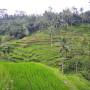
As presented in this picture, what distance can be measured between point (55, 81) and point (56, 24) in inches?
5089

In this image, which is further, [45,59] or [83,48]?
[83,48]

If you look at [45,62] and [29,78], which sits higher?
[29,78]

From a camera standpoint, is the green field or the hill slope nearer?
the hill slope

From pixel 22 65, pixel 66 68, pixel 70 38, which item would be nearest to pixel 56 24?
pixel 70 38

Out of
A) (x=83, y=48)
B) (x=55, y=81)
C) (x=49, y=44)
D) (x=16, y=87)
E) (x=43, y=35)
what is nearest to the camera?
(x=16, y=87)

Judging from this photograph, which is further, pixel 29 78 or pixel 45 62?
pixel 45 62

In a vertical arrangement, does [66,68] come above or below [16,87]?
below

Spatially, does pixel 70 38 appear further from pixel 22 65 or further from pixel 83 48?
pixel 22 65

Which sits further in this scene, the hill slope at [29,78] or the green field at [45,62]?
the green field at [45,62]

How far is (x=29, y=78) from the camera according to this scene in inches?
842

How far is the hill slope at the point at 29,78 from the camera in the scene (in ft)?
67.1

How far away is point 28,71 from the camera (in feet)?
71.8

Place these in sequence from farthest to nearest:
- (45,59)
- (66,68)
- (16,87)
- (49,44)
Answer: (49,44) < (45,59) < (66,68) < (16,87)

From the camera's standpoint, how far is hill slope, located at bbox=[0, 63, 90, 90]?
20438 mm
